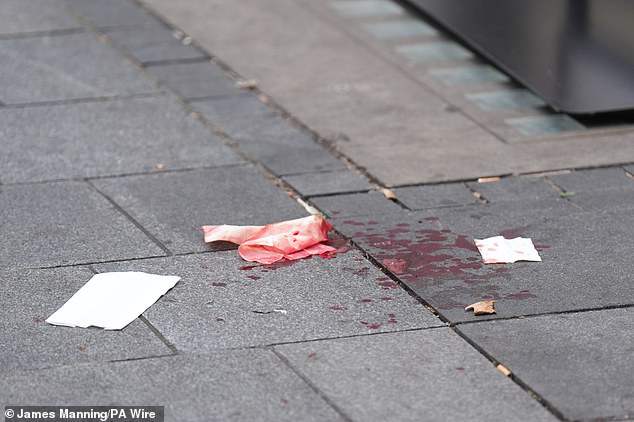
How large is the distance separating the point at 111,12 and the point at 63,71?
139 centimetres

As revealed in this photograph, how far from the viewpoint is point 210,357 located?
4359 millimetres

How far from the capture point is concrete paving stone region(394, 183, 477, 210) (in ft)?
19.3

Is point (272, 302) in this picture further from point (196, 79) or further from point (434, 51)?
point (434, 51)

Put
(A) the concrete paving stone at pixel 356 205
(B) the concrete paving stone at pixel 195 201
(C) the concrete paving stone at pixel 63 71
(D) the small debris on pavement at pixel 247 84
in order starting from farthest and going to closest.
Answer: (D) the small debris on pavement at pixel 247 84 → (C) the concrete paving stone at pixel 63 71 → (A) the concrete paving stone at pixel 356 205 → (B) the concrete paving stone at pixel 195 201

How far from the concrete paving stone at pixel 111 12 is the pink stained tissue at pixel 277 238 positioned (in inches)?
149

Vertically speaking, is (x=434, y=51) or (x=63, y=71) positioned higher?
(x=434, y=51)

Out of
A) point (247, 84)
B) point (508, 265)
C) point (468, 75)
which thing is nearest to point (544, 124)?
point (468, 75)

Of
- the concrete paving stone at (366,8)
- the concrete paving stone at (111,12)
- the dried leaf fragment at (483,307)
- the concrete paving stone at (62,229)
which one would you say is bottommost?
the concrete paving stone at (111,12)

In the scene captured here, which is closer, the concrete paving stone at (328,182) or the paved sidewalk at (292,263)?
the paved sidewalk at (292,263)

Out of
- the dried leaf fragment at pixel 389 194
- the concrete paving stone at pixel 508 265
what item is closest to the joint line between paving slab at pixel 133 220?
the concrete paving stone at pixel 508 265

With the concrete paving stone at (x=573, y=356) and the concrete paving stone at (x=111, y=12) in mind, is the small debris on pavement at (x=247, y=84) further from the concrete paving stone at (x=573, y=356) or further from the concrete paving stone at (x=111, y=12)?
the concrete paving stone at (x=573, y=356)

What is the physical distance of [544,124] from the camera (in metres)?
7.03

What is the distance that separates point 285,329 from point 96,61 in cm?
401

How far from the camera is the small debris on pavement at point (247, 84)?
7652 millimetres
